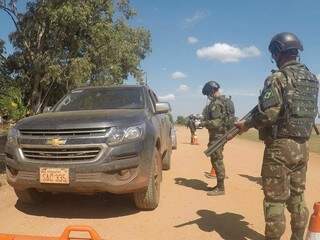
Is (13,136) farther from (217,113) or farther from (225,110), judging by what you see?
(225,110)

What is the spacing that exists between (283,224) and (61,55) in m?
21.3

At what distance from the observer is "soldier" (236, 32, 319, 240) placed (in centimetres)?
471

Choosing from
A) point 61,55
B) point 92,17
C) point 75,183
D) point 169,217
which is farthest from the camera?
point 61,55

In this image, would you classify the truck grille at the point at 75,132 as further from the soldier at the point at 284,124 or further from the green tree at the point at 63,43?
the green tree at the point at 63,43

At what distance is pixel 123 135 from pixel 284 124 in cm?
225

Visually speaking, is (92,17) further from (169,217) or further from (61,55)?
(169,217)

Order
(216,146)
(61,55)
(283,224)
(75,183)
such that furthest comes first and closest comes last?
(61,55), (75,183), (216,146), (283,224)

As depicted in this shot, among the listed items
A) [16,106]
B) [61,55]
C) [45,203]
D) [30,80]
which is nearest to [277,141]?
[45,203]

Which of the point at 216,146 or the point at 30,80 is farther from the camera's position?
the point at 30,80

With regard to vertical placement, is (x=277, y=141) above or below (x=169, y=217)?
above

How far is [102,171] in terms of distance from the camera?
611cm

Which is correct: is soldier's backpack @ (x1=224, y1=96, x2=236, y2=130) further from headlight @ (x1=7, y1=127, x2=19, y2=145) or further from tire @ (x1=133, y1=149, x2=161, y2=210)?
headlight @ (x1=7, y1=127, x2=19, y2=145)

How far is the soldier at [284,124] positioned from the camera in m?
4.71

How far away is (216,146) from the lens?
17.7ft
